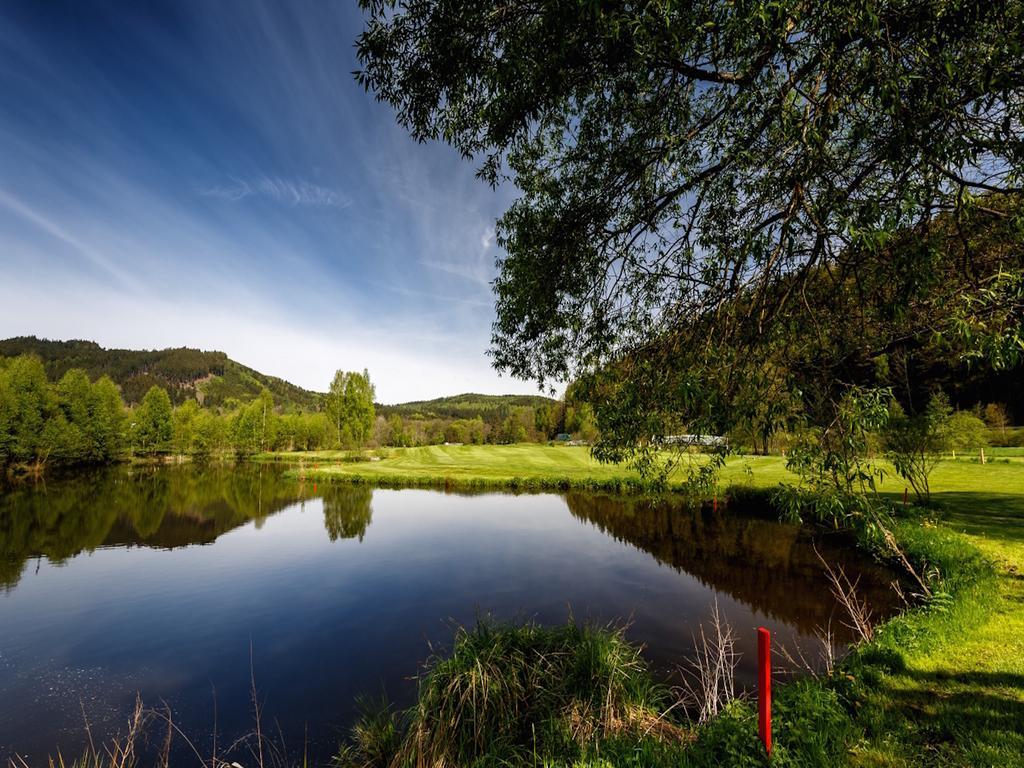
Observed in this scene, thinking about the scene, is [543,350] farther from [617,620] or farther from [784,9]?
[617,620]

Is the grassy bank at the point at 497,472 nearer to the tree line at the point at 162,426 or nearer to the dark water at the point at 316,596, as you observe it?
the tree line at the point at 162,426

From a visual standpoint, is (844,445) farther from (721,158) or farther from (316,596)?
(316,596)

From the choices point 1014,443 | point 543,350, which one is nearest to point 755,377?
point 543,350

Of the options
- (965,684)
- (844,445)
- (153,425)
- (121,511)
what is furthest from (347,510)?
(153,425)

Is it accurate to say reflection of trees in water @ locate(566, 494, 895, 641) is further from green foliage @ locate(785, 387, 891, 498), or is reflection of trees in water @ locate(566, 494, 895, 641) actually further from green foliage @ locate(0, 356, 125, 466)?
green foliage @ locate(0, 356, 125, 466)

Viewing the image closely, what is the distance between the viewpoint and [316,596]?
1458 cm

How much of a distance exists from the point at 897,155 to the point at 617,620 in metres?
11.9

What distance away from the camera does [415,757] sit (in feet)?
19.6

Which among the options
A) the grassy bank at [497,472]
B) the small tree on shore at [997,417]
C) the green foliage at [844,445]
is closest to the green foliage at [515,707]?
the green foliage at [844,445]

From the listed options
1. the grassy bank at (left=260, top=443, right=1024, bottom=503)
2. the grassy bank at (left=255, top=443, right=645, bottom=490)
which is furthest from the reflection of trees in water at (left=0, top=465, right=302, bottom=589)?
the grassy bank at (left=260, top=443, right=1024, bottom=503)

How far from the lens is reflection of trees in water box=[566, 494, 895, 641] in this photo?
12430mm

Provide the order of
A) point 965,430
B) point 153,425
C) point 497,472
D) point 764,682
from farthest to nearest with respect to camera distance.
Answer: point 153,425
point 497,472
point 965,430
point 764,682

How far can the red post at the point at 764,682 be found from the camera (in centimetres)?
384

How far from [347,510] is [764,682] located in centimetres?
2974
